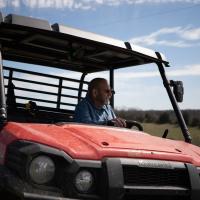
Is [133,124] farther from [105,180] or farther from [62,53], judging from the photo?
[105,180]

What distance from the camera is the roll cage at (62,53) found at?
Answer: 399cm

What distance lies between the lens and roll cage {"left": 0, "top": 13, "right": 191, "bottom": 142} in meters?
3.99

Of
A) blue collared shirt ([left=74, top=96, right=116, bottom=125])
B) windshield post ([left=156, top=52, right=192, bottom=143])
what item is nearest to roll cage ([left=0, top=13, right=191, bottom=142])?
windshield post ([left=156, top=52, right=192, bottom=143])

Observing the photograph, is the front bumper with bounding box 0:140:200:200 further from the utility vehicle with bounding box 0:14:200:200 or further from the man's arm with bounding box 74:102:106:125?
the man's arm with bounding box 74:102:106:125

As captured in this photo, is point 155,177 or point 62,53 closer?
point 155,177

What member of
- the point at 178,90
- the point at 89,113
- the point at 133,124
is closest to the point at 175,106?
the point at 178,90

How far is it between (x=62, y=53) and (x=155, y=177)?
8.50 feet

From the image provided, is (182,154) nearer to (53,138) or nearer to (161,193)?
(161,193)

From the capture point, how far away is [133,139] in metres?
3.67

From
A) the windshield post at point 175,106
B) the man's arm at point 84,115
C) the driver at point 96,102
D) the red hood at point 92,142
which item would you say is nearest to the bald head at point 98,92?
the driver at point 96,102

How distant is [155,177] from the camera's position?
3172 millimetres

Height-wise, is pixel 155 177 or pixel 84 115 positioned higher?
pixel 84 115

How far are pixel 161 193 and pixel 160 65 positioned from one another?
85.9 inches

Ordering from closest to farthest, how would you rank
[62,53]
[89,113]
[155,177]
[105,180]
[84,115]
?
[105,180], [155,177], [84,115], [89,113], [62,53]
